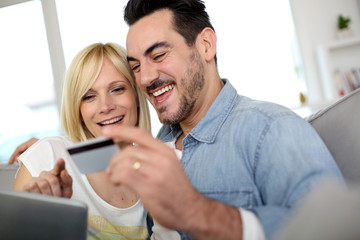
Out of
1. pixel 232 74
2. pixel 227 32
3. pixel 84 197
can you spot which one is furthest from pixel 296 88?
pixel 84 197

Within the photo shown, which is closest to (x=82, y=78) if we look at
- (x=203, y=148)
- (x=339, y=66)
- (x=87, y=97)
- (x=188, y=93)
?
(x=87, y=97)

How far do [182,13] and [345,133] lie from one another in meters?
0.84

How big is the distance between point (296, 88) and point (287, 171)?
3.73 m

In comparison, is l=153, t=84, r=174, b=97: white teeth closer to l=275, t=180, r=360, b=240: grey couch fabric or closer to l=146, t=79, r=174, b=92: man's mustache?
l=146, t=79, r=174, b=92: man's mustache

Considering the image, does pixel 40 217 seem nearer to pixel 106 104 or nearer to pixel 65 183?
pixel 65 183

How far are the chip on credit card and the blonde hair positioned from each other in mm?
884

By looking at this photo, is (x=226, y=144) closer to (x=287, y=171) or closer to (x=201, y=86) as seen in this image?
(x=287, y=171)

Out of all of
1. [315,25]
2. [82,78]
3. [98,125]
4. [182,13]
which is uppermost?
[315,25]

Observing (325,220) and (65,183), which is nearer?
(325,220)

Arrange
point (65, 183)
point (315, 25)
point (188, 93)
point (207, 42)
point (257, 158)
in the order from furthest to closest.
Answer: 1. point (315, 25)
2. point (207, 42)
3. point (188, 93)
4. point (65, 183)
5. point (257, 158)

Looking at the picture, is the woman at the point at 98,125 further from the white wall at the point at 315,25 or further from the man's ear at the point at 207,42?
the white wall at the point at 315,25

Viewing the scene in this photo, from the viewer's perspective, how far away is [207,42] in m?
1.51

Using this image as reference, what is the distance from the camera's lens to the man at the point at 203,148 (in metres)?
0.65

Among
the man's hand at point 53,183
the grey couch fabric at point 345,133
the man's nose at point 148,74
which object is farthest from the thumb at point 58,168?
the grey couch fabric at point 345,133
